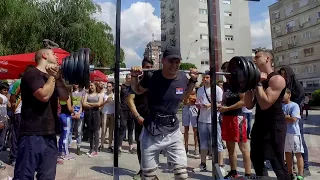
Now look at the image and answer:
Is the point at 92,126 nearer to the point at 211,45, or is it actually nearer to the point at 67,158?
the point at 67,158

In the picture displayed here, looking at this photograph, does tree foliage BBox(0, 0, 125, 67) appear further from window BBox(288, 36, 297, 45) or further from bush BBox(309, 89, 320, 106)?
bush BBox(309, 89, 320, 106)

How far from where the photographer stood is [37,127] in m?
2.99

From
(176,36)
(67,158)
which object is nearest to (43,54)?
(176,36)

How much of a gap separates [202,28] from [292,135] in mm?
2276

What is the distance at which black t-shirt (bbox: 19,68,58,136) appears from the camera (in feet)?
9.72

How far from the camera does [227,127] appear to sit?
473 centimetres

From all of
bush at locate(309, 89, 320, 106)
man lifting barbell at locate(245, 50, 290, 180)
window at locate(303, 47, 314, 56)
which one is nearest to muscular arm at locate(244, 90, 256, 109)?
man lifting barbell at locate(245, 50, 290, 180)

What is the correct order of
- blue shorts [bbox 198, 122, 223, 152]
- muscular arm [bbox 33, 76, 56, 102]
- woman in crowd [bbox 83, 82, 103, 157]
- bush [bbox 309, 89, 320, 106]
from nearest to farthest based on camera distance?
muscular arm [bbox 33, 76, 56, 102], blue shorts [bbox 198, 122, 223, 152], woman in crowd [bbox 83, 82, 103, 157], bush [bbox 309, 89, 320, 106]

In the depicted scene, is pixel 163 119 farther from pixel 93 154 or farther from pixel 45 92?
pixel 93 154

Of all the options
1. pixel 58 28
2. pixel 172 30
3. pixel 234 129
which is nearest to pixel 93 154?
pixel 234 129

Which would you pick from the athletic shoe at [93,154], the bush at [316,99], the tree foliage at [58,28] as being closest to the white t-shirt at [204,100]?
the athletic shoe at [93,154]

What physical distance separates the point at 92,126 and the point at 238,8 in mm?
4348

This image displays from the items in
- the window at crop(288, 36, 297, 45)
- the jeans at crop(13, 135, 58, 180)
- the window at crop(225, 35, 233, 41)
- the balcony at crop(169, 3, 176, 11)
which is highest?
the window at crop(288, 36, 297, 45)

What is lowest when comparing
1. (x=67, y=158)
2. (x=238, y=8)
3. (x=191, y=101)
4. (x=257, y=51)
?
(x=67, y=158)
